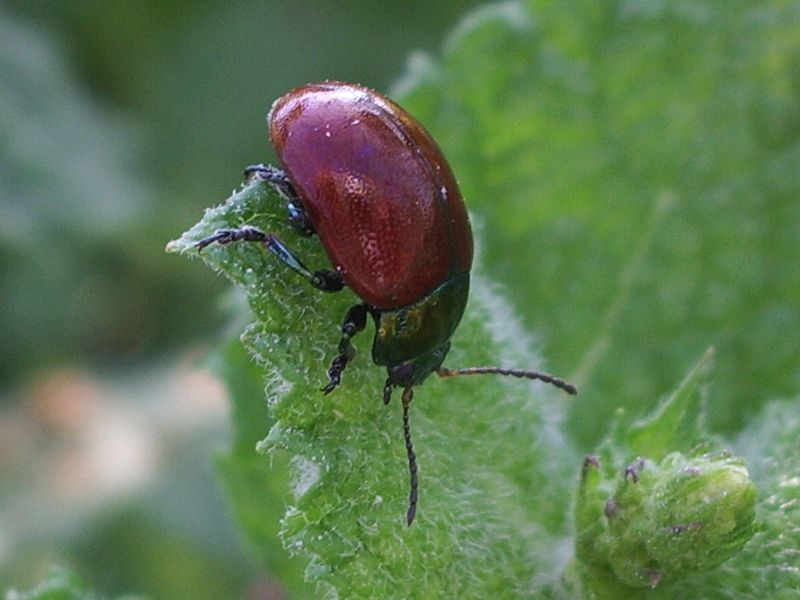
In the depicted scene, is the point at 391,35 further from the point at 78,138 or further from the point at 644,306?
the point at 644,306

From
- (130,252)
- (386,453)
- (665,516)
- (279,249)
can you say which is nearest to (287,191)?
(279,249)

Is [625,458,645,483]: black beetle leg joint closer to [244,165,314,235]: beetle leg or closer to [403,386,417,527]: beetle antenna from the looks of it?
[403,386,417,527]: beetle antenna

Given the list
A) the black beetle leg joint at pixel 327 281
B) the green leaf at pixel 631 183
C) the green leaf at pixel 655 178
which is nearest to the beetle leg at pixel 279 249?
the black beetle leg joint at pixel 327 281

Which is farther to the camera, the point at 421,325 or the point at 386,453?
the point at 421,325

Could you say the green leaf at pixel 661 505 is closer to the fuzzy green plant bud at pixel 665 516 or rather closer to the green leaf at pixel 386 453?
the fuzzy green plant bud at pixel 665 516

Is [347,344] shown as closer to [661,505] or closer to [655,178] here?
[661,505]

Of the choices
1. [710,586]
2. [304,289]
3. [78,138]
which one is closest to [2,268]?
[78,138]
